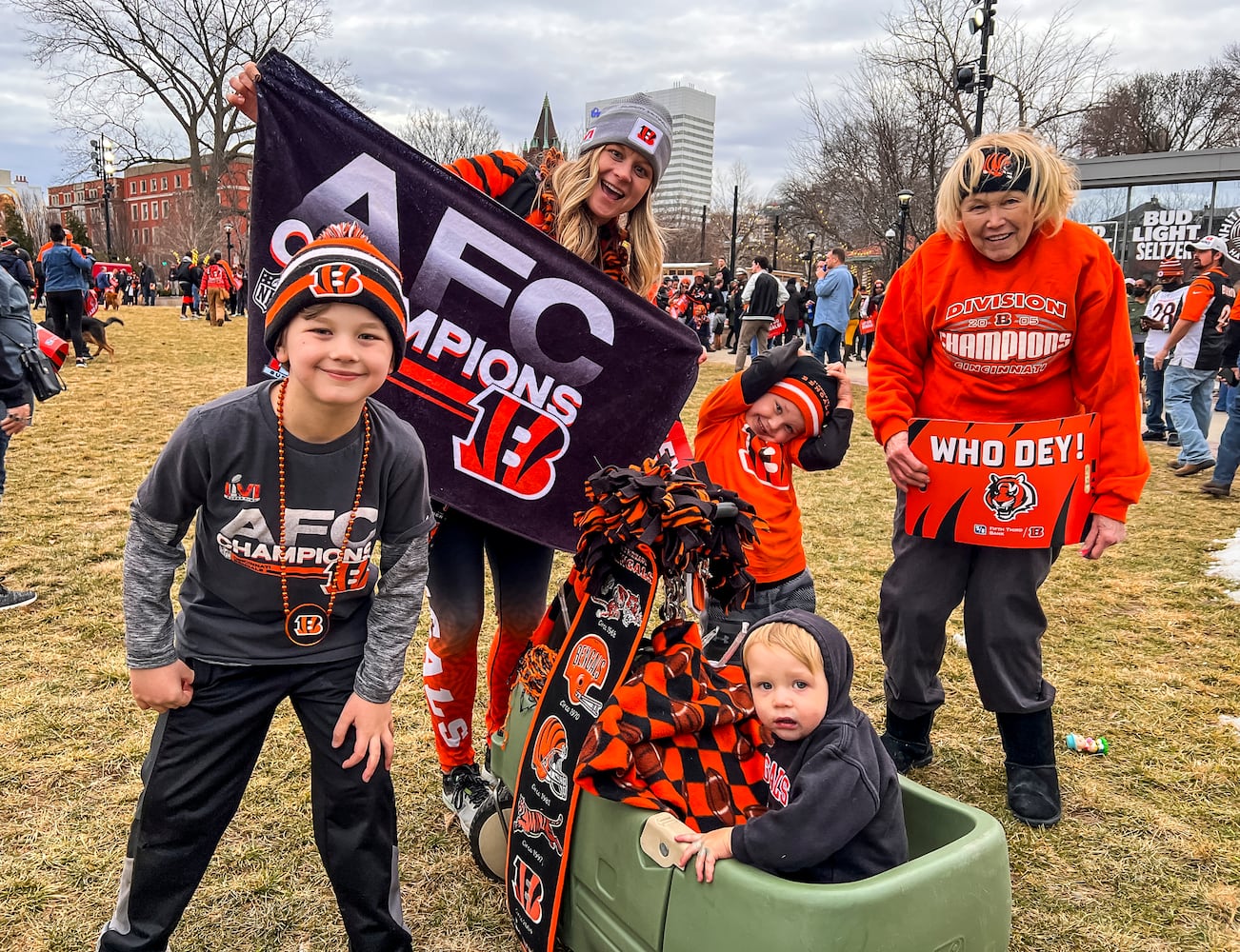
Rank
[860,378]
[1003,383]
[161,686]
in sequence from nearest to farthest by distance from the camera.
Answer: [161,686] → [1003,383] → [860,378]

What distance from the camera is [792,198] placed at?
31.5 m

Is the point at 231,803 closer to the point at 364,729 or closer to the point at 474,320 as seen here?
the point at 364,729

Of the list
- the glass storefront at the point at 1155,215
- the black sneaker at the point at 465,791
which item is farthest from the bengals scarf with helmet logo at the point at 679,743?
the glass storefront at the point at 1155,215

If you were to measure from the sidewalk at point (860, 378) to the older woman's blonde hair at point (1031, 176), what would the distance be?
6690mm

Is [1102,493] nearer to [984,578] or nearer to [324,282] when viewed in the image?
[984,578]

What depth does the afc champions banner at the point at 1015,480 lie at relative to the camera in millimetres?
2709

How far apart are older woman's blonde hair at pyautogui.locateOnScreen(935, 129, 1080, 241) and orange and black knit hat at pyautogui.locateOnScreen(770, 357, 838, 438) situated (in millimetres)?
658

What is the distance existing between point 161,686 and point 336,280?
3.00 feet

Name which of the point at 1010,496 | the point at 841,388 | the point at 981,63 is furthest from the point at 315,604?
the point at 981,63

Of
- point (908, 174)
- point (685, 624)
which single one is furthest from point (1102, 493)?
point (908, 174)

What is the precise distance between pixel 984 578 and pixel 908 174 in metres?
23.0

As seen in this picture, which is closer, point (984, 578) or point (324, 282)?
point (324, 282)

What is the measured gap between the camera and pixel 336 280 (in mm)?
1678

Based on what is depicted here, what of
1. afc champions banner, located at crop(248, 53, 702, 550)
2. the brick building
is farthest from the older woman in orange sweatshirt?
the brick building
